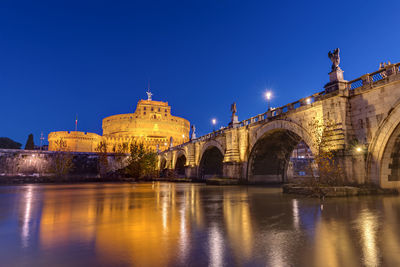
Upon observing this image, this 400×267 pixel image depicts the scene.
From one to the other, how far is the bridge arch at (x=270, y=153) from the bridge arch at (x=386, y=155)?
29.7 feet

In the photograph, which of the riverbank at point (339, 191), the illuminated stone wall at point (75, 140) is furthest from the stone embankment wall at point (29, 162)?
the riverbank at point (339, 191)

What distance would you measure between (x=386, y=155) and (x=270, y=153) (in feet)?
48.4

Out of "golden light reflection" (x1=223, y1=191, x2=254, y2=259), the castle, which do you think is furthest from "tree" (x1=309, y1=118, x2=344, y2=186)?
the castle

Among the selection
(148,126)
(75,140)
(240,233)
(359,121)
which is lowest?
(240,233)

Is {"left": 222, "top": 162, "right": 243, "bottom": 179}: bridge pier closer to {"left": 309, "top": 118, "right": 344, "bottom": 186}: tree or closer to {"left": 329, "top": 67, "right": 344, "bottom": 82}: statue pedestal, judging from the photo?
{"left": 309, "top": 118, "right": 344, "bottom": 186}: tree

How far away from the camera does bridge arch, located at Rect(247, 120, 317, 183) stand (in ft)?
81.8

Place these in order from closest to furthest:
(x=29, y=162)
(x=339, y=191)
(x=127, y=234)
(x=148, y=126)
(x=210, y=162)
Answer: (x=127, y=234) < (x=339, y=191) < (x=210, y=162) < (x=29, y=162) < (x=148, y=126)

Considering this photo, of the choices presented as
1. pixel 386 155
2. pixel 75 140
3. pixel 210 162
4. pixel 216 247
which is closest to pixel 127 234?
pixel 216 247

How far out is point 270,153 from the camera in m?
28.8

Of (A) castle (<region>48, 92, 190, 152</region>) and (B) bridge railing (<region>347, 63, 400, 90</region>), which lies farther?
(A) castle (<region>48, 92, 190, 152</region>)

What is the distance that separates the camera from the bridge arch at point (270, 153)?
24.9 m

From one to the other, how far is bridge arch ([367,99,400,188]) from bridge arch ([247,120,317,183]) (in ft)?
29.7

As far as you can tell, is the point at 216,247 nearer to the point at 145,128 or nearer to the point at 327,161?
the point at 327,161

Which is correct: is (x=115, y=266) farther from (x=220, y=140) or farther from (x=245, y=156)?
(x=220, y=140)
